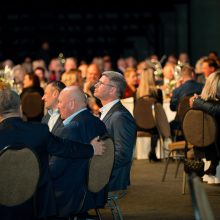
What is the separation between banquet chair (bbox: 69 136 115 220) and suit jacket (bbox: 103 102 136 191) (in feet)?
2.53

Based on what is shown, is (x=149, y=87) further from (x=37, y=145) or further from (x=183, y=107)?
(x=37, y=145)

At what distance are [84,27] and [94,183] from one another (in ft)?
96.9

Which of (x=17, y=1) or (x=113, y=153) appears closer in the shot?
(x=113, y=153)

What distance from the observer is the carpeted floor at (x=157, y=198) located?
36.1ft

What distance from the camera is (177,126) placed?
15.9m

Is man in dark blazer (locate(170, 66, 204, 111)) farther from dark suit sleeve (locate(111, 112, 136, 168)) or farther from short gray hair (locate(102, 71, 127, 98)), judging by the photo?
dark suit sleeve (locate(111, 112, 136, 168))

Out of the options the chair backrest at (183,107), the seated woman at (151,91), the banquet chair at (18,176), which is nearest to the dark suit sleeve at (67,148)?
the banquet chair at (18,176)

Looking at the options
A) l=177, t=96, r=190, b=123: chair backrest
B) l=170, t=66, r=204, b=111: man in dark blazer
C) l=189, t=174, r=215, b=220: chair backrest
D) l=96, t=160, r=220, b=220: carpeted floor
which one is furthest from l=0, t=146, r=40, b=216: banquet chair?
l=170, t=66, r=204, b=111: man in dark blazer

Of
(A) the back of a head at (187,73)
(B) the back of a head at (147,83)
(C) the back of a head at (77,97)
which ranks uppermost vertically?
(C) the back of a head at (77,97)

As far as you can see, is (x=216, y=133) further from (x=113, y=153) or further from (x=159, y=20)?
(x=159, y=20)

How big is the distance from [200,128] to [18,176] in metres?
5.25

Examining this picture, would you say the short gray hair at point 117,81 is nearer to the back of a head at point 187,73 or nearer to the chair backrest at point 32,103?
the back of a head at point 187,73

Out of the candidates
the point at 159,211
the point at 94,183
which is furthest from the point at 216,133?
the point at 94,183

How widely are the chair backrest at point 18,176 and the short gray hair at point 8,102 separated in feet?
0.97
